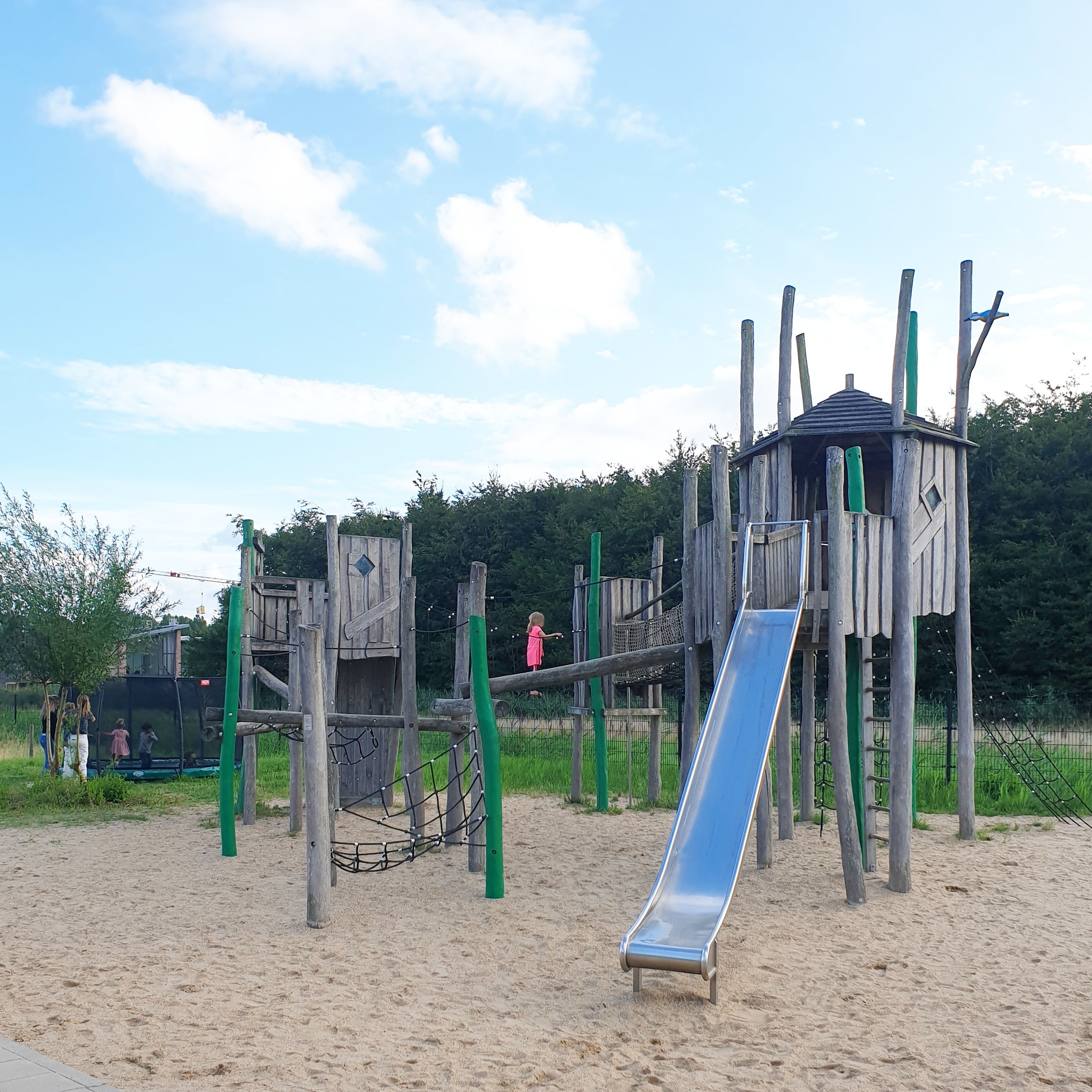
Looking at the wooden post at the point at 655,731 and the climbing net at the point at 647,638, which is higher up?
the climbing net at the point at 647,638

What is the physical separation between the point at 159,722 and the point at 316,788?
47.8ft

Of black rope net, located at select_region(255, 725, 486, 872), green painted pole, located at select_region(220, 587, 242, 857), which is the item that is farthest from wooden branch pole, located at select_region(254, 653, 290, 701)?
green painted pole, located at select_region(220, 587, 242, 857)

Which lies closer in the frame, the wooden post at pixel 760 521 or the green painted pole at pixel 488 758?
the green painted pole at pixel 488 758

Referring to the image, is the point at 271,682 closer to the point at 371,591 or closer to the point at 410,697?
the point at 371,591

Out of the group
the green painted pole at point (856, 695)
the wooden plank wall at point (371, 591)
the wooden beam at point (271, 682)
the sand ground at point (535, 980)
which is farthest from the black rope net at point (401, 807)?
the green painted pole at point (856, 695)

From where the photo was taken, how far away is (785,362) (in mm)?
11336

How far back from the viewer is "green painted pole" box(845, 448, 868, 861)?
1005 centimetres

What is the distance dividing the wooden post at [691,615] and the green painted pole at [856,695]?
1.45m

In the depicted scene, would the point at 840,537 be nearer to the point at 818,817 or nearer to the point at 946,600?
the point at 946,600

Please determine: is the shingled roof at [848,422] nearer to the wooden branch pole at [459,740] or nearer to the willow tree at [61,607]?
the wooden branch pole at [459,740]

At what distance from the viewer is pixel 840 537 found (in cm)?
934

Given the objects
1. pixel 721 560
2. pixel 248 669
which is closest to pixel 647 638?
pixel 721 560

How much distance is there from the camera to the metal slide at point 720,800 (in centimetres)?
655

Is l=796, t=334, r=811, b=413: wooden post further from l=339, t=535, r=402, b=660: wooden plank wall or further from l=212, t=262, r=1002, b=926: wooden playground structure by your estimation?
l=339, t=535, r=402, b=660: wooden plank wall
